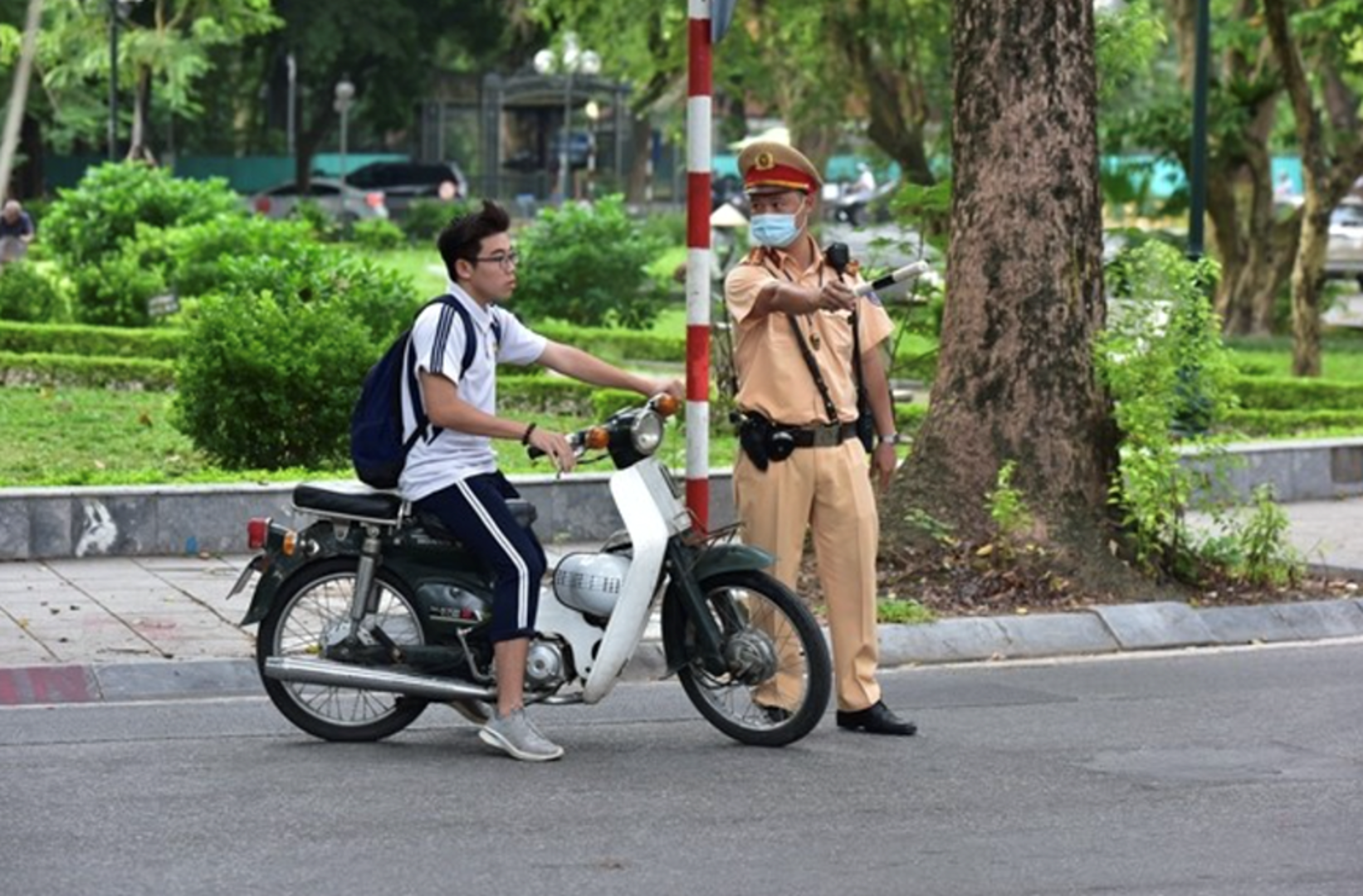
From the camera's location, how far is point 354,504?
9008 millimetres

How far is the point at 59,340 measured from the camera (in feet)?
78.0

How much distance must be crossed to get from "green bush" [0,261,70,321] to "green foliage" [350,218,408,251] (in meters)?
25.9

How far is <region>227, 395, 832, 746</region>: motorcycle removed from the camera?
9016 mm

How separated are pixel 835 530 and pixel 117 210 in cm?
1914

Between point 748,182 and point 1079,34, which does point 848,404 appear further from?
point 1079,34

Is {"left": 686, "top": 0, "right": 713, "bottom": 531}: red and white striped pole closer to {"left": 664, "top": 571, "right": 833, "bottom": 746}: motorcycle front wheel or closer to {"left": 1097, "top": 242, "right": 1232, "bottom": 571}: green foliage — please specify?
{"left": 664, "top": 571, "right": 833, "bottom": 746}: motorcycle front wheel

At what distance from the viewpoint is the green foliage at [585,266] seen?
89.1 feet

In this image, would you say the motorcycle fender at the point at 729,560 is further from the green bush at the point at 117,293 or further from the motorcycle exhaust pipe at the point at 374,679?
the green bush at the point at 117,293

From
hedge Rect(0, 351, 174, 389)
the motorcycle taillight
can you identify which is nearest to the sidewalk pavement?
the motorcycle taillight

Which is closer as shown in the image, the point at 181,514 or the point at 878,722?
the point at 878,722

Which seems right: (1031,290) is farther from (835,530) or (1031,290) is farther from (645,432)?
(645,432)

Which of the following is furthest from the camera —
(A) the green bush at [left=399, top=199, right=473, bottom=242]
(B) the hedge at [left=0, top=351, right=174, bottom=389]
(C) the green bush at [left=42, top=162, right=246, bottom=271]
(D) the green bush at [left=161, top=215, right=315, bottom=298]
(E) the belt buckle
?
(A) the green bush at [left=399, top=199, right=473, bottom=242]

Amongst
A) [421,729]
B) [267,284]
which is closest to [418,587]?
[421,729]

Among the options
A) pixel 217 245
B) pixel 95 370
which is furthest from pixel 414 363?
pixel 217 245
